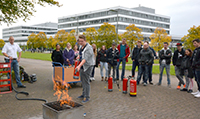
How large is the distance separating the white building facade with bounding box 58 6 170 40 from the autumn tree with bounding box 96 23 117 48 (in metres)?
29.4

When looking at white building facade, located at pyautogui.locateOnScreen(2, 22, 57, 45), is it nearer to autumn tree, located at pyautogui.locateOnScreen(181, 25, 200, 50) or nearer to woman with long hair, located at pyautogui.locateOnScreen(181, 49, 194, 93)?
autumn tree, located at pyautogui.locateOnScreen(181, 25, 200, 50)

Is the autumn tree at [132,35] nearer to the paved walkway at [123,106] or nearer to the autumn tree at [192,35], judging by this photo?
the autumn tree at [192,35]

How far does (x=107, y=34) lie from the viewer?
43.9 m

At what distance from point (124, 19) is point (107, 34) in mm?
35824

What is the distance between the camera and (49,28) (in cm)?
14675

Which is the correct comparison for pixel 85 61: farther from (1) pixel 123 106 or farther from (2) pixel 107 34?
(2) pixel 107 34

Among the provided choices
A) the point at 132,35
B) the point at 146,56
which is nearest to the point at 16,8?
the point at 146,56

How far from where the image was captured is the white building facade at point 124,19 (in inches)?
2972

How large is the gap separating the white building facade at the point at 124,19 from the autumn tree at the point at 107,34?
29.4m

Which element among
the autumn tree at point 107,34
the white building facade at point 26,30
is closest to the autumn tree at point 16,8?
the autumn tree at point 107,34

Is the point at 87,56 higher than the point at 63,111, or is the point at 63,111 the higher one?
the point at 87,56

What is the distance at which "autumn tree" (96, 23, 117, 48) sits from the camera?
4328 centimetres

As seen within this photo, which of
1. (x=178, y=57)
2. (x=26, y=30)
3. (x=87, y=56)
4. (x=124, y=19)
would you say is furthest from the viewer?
(x=26, y=30)

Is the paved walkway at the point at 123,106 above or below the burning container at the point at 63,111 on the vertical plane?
below
